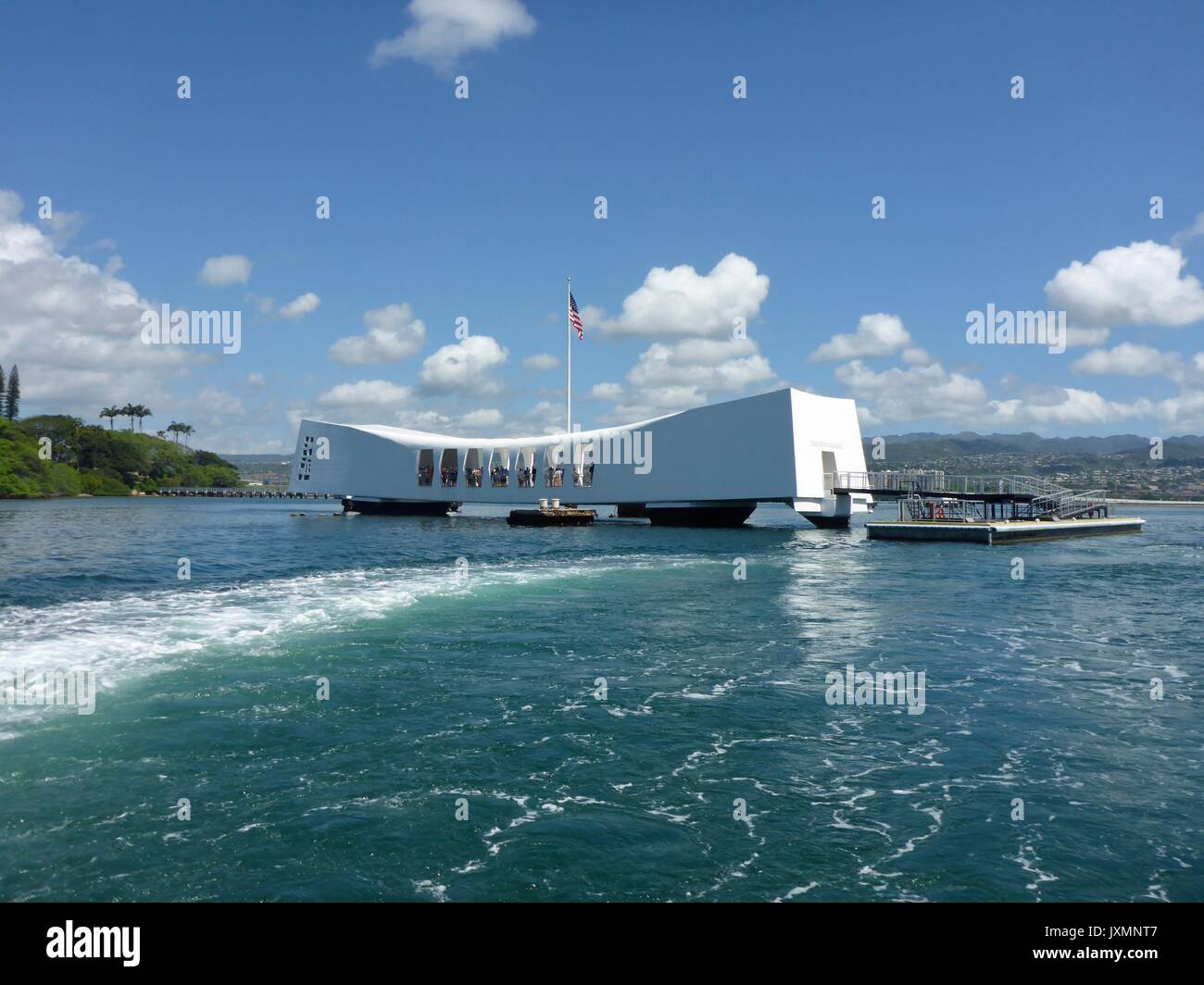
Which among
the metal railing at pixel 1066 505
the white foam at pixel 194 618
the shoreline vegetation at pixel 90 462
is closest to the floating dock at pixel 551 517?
the metal railing at pixel 1066 505

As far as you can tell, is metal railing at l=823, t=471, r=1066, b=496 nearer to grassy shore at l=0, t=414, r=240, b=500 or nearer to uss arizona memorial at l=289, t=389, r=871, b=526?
uss arizona memorial at l=289, t=389, r=871, b=526

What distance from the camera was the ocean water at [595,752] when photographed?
21.0 feet

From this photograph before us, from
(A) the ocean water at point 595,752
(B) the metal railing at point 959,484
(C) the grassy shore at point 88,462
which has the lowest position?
(A) the ocean water at point 595,752

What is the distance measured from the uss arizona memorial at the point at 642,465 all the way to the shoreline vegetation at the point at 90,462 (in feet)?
200

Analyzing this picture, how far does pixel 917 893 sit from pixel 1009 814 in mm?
2006

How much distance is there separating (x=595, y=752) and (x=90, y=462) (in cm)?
16470

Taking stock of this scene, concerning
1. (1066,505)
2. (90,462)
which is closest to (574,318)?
(1066,505)

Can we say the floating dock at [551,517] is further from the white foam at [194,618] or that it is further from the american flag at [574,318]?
→ the white foam at [194,618]

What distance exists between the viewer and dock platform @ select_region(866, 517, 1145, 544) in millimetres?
40562

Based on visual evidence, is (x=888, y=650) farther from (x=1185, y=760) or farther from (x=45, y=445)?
(x=45, y=445)

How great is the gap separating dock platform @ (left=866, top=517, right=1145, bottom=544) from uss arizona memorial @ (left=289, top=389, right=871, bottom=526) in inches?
393

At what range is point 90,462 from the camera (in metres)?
146

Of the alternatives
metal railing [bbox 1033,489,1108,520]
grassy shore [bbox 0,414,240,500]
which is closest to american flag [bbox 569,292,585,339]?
metal railing [bbox 1033,489,1108,520]
